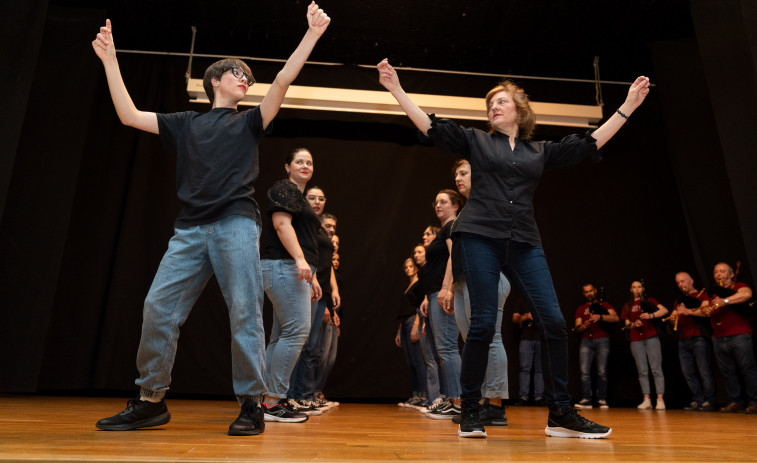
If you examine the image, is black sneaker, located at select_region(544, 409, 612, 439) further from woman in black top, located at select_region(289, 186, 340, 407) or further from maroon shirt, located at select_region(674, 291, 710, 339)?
maroon shirt, located at select_region(674, 291, 710, 339)

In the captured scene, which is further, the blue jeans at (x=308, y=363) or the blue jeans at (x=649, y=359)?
the blue jeans at (x=649, y=359)

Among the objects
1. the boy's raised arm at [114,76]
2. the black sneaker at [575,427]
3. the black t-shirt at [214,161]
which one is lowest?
the black sneaker at [575,427]

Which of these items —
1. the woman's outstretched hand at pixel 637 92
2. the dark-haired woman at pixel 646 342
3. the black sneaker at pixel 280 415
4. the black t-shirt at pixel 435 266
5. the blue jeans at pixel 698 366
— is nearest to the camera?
the woman's outstretched hand at pixel 637 92

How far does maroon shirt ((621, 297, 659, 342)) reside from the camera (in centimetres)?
582

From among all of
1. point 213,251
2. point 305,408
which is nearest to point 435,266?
point 305,408

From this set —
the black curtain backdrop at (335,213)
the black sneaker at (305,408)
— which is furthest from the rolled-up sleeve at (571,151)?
the black curtain backdrop at (335,213)

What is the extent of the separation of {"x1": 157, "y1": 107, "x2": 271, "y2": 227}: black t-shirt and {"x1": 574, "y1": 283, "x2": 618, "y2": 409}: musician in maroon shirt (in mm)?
4932

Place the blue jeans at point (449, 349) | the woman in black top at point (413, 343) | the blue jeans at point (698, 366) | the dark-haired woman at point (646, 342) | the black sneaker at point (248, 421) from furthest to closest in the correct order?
the dark-haired woman at point (646, 342) → the blue jeans at point (698, 366) → the woman in black top at point (413, 343) → the blue jeans at point (449, 349) → the black sneaker at point (248, 421)

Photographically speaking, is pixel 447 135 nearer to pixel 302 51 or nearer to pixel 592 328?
pixel 302 51

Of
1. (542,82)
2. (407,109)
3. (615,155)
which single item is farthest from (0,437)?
(615,155)

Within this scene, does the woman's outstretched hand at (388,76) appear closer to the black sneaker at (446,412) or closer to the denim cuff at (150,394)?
the denim cuff at (150,394)

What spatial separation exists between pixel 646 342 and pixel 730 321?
34.9 inches

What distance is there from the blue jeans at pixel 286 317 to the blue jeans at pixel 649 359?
4.49m

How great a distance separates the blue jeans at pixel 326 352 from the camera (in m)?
4.39
